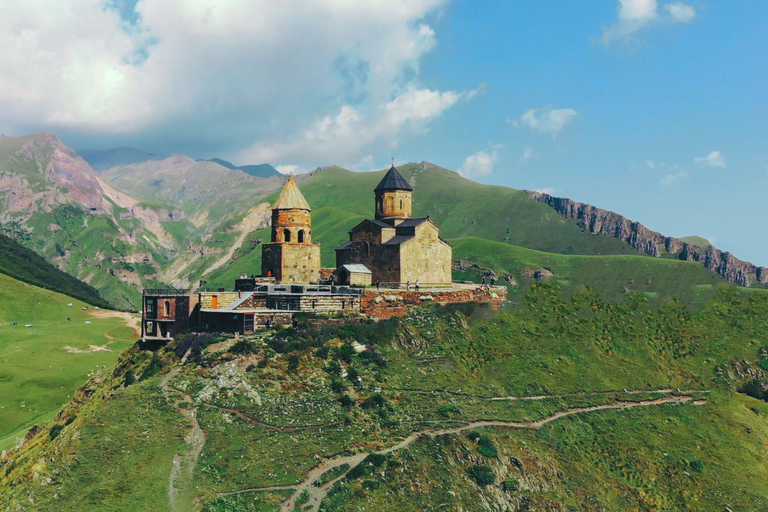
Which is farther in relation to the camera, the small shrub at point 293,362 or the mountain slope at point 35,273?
the mountain slope at point 35,273

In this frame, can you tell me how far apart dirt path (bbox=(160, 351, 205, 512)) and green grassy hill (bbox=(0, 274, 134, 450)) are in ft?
86.8

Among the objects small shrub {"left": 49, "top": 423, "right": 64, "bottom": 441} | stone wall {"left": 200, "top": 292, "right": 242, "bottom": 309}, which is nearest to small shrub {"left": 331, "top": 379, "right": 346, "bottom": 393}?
stone wall {"left": 200, "top": 292, "right": 242, "bottom": 309}

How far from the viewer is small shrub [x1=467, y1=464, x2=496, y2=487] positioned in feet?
108

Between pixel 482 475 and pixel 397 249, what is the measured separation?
87.2 feet

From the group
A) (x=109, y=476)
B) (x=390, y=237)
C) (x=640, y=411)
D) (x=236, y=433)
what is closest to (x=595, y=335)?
(x=640, y=411)

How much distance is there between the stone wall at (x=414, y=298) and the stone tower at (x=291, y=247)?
31.3 feet

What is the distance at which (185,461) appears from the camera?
28.2 m

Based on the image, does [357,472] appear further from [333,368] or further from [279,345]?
[279,345]

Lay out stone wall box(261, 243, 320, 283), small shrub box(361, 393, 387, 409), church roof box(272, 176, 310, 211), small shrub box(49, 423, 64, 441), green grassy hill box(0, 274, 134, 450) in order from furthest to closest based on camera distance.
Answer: green grassy hill box(0, 274, 134, 450)
church roof box(272, 176, 310, 211)
stone wall box(261, 243, 320, 283)
small shrub box(49, 423, 64, 441)
small shrub box(361, 393, 387, 409)

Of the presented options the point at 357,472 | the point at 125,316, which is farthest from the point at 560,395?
the point at 125,316

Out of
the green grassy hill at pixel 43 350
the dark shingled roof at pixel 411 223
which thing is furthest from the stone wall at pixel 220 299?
the green grassy hill at pixel 43 350

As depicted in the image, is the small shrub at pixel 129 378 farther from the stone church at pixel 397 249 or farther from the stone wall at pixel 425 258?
the stone wall at pixel 425 258

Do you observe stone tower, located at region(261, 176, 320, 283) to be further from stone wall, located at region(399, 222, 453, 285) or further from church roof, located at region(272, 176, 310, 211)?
stone wall, located at region(399, 222, 453, 285)

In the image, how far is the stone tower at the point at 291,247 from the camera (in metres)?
53.3
